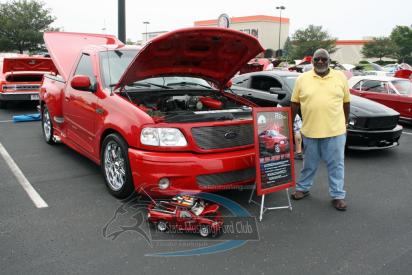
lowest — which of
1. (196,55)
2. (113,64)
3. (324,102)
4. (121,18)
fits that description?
(324,102)

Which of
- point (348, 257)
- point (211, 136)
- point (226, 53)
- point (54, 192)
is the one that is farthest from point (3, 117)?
point (348, 257)

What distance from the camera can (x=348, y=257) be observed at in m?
3.29

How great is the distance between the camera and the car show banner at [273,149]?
3.99 metres

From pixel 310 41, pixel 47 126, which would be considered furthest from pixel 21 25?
pixel 310 41

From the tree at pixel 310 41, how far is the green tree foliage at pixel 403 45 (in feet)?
34.6

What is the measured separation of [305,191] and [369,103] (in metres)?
3.35

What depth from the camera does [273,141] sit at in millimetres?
4098

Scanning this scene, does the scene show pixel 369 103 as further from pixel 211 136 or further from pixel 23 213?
pixel 23 213

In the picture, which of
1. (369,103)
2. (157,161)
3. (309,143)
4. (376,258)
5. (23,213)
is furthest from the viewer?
(369,103)

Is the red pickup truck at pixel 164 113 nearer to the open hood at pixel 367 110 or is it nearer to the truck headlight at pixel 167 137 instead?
the truck headlight at pixel 167 137

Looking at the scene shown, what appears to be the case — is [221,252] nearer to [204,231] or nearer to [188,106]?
[204,231]

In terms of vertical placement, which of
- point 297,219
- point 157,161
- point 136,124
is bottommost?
point 297,219

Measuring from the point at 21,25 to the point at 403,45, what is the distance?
59.7m

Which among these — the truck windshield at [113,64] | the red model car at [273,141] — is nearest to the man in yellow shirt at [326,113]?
the red model car at [273,141]
